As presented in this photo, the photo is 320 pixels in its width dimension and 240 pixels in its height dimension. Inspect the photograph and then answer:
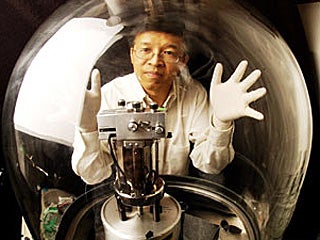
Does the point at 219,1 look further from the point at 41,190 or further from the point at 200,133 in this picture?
the point at 41,190

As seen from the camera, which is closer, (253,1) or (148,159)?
(148,159)

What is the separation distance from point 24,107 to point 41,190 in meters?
0.12

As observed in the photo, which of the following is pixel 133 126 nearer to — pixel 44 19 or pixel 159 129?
pixel 159 129

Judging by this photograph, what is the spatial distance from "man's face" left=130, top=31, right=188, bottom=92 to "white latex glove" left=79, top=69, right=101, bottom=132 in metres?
0.05

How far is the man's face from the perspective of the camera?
55 cm

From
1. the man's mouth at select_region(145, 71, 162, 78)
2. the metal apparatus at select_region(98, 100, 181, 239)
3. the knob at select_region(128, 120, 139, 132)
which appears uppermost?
the man's mouth at select_region(145, 71, 162, 78)

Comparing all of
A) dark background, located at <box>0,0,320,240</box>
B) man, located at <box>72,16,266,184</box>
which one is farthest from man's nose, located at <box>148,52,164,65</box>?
dark background, located at <box>0,0,320,240</box>

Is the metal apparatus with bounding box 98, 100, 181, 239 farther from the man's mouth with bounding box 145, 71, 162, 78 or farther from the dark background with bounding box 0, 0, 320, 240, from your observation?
the dark background with bounding box 0, 0, 320, 240

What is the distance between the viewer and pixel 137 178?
1.80 ft

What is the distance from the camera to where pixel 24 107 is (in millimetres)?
628

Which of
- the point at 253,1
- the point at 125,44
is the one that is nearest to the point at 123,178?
the point at 125,44

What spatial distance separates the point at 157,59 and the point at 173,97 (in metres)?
0.05

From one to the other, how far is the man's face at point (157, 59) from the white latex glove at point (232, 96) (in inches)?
1.9

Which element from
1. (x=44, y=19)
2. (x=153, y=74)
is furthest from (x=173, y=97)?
(x=44, y=19)
